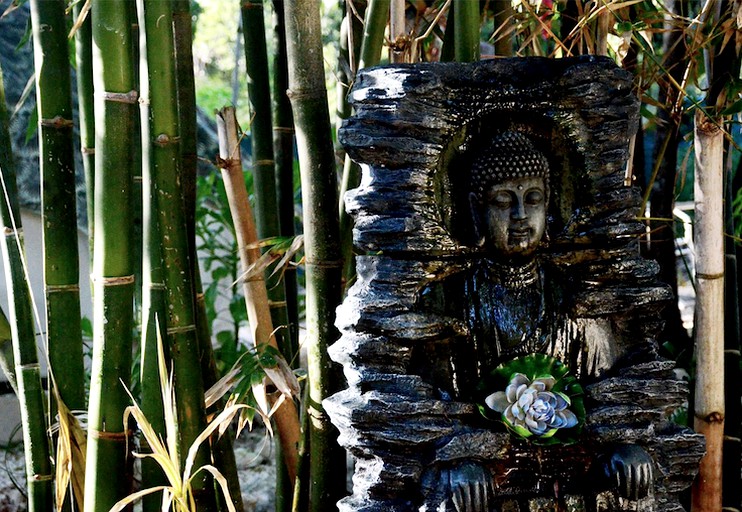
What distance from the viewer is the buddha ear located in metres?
1.67

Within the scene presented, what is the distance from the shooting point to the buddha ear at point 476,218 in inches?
65.6

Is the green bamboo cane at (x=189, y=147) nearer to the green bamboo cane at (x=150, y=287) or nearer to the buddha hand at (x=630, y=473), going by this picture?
the green bamboo cane at (x=150, y=287)

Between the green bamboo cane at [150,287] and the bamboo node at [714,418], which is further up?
the green bamboo cane at [150,287]

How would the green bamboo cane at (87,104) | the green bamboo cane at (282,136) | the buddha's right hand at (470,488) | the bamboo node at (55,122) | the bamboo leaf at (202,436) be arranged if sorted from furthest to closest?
the green bamboo cane at (282,136) → the green bamboo cane at (87,104) → the bamboo node at (55,122) → the bamboo leaf at (202,436) → the buddha's right hand at (470,488)

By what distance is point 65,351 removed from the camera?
185cm

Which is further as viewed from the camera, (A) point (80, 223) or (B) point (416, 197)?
(A) point (80, 223)

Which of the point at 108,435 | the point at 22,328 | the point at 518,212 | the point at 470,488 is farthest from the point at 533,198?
the point at 22,328

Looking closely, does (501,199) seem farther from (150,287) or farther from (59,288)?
(59,288)

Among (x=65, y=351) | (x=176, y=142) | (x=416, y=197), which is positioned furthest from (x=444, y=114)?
(x=65, y=351)

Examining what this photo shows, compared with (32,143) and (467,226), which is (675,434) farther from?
(32,143)

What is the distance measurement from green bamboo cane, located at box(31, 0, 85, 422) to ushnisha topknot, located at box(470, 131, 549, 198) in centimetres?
84

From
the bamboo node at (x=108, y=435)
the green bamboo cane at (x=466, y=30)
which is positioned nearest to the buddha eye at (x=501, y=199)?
the green bamboo cane at (x=466, y=30)

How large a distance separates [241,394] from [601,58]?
0.96m

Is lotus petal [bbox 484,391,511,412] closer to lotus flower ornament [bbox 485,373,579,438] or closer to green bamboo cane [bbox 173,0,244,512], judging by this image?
lotus flower ornament [bbox 485,373,579,438]
